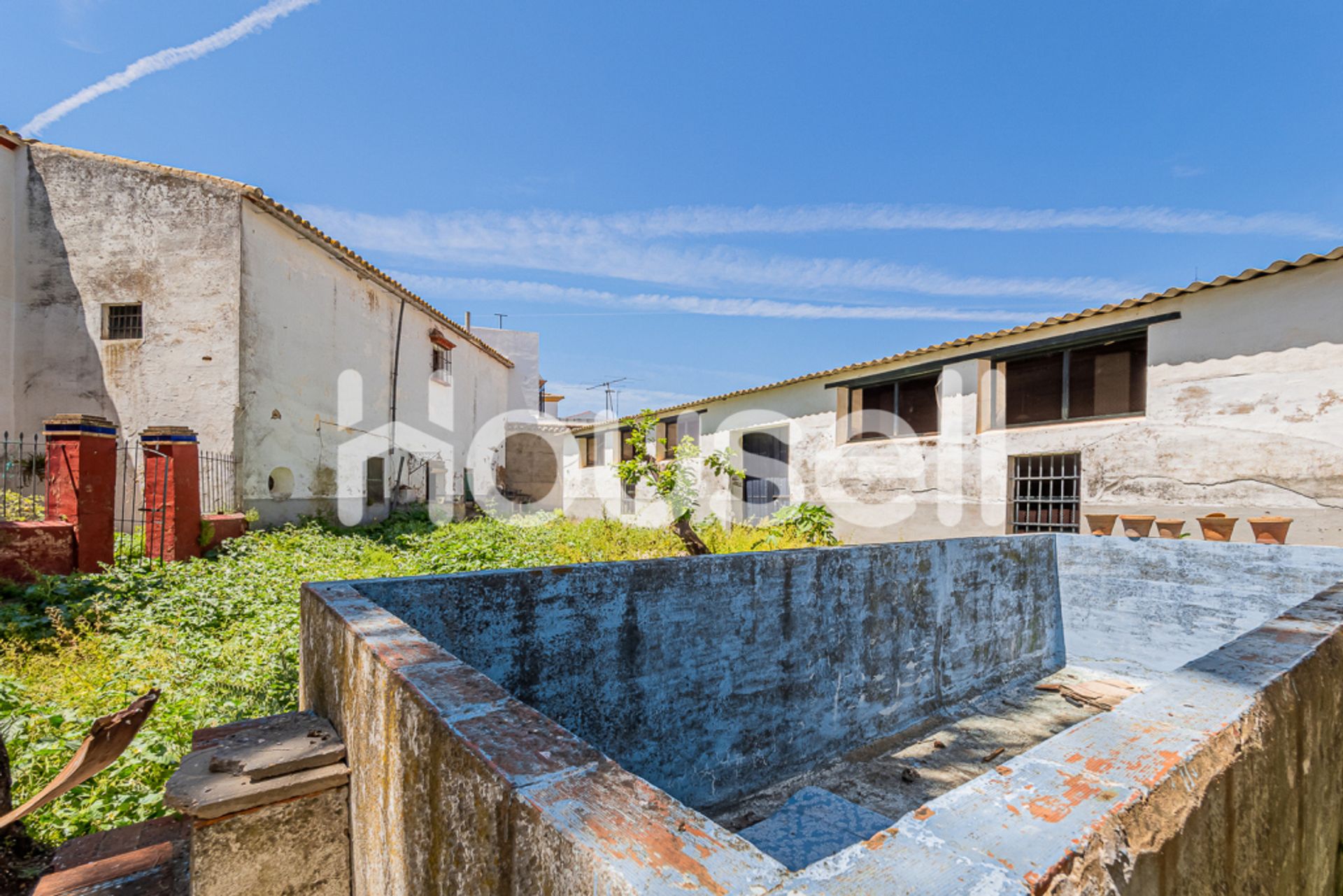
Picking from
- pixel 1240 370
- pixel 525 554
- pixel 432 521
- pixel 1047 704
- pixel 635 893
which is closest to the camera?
pixel 635 893

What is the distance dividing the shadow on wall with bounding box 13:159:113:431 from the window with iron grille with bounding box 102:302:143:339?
0.25 metres

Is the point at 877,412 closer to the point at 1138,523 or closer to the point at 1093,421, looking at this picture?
the point at 1093,421

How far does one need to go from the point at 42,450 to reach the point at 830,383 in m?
12.3

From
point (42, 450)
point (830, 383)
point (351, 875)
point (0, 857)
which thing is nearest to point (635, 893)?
point (351, 875)

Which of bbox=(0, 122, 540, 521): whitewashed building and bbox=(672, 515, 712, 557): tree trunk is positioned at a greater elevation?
bbox=(0, 122, 540, 521): whitewashed building

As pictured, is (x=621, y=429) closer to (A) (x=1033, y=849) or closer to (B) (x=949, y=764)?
(B) (x=949, y=764)

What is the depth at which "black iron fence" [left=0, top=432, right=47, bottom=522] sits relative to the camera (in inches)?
277

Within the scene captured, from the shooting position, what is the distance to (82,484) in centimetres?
567

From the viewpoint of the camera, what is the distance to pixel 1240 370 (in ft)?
20.2

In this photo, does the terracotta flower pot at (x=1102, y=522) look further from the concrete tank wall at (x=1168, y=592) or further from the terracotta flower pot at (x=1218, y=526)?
the concrete tank wall at (x=1168, y=592)

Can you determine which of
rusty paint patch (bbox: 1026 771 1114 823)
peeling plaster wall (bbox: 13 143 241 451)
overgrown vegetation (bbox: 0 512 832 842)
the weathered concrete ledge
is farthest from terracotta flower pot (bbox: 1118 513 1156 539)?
peeling plaster wall (bbox: 13 143 241 451)

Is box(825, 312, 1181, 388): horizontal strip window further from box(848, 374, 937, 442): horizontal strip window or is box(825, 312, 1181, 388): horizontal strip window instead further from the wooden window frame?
box(848, 374, 937, 442): horizontal strip window

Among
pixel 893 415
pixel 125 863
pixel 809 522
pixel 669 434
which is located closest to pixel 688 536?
pixel 809 522

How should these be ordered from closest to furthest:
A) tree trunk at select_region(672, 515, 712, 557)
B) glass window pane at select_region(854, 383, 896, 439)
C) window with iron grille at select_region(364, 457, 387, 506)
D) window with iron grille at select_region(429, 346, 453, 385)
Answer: tree trunk at select_region(672, 515, 712, 557) < glass window pane at select_region(854, 383, 896, 439) < window with iron grille at select_region(364, 457, 387, 506) < window with iron grille at select_region(429, 346, 453, 385)
